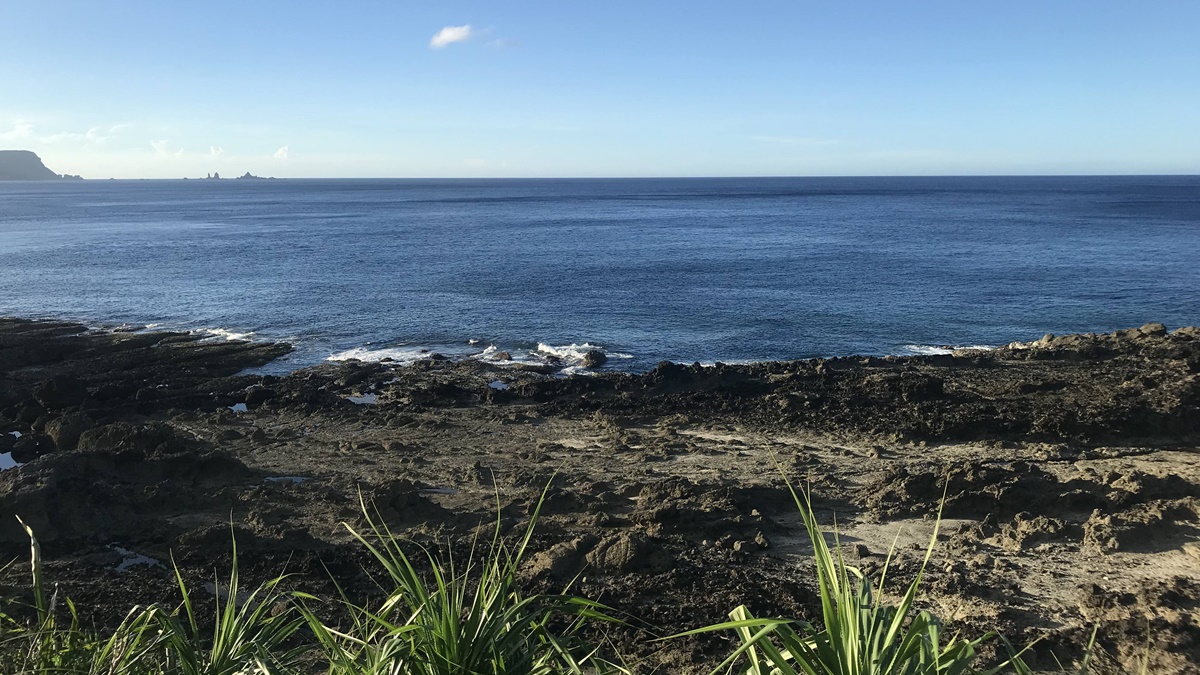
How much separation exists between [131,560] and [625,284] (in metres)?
40.5

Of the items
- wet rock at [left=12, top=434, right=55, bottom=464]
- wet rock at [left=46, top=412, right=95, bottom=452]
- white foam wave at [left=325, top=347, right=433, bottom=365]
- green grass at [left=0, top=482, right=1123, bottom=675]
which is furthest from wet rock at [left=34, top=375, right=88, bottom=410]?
green grass at [left=0, top=482, right=1123, bottom=675]

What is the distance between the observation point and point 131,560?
14.2m

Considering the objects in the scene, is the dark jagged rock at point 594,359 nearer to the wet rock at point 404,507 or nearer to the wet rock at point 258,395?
the wet rock at point 258,395

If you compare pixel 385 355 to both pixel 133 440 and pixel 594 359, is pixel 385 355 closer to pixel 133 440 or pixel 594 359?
pixel 594 359

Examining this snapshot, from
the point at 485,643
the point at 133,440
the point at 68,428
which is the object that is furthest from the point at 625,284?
the point at 485,643

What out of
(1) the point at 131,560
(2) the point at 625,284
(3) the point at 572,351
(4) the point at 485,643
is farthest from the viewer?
(2) the point at 625,284

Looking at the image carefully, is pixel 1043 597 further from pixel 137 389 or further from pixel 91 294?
pixel 91 294

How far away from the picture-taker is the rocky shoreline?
1236cm

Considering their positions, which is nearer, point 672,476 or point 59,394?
point 672,476

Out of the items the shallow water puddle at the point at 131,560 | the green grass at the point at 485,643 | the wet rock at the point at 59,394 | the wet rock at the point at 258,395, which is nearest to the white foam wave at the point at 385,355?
the wet rock at the point at 258,395

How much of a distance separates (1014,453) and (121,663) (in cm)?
1895

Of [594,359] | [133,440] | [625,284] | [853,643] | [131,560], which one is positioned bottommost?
[594,359]

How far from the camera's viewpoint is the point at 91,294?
4906cm

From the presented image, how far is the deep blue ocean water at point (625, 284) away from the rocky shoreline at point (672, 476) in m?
7.28
